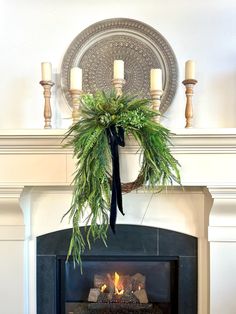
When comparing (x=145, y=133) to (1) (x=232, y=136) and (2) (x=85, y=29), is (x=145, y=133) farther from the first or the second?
(2) (x=85, y=29)

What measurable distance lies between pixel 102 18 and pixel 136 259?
1377 mm

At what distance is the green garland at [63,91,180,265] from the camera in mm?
1261

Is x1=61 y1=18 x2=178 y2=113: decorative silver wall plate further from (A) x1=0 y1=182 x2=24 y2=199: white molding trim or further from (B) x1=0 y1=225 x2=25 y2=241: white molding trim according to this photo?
(B) x1=0 y1=225 x2=25 y2=241: white molding trim

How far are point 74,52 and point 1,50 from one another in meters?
0.43

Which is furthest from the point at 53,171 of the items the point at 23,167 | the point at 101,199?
the point at 101,199

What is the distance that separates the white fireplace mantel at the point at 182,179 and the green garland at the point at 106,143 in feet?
0.45

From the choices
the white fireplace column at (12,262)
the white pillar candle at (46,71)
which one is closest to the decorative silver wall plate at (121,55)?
the white pillar candle at (46,71)

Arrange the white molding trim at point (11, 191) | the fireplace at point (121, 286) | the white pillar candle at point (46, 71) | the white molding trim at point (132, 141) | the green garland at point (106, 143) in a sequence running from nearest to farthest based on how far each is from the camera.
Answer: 1. the green garland at point (106, 143)
2. the white molding trim at point (132, 141)
3. the white molding trim at point (11, 191)
4. the white pillar candle at point (46, 71)
5. the fireplace at point (121, 286)

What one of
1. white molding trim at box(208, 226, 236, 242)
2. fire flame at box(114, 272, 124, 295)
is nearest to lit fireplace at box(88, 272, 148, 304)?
fire flame at box(114, 272, 124, 295)

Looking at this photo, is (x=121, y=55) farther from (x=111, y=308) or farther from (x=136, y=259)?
(x=111, y=308)

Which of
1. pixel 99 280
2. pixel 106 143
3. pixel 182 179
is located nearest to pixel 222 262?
pixel 182 179

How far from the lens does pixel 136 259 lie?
1668mm

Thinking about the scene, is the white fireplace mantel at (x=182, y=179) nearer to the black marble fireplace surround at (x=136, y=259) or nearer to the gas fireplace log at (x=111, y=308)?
the black marble fireplace surround at (x=136, y=259)

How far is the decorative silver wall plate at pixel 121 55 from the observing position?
171 centimetres
